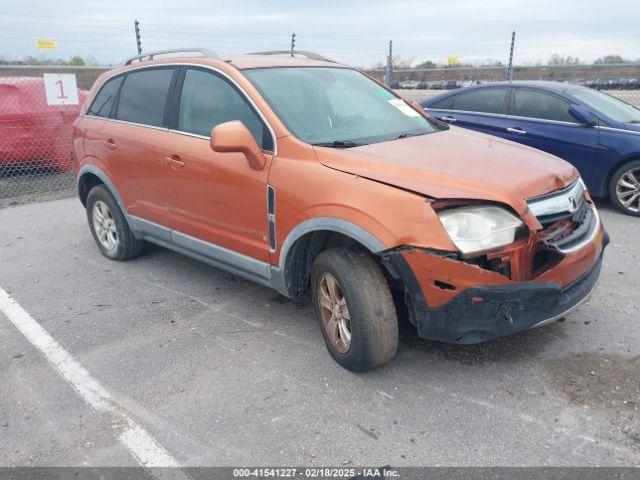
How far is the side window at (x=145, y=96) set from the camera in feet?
14.4

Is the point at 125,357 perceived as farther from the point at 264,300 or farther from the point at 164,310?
the point at 264,300

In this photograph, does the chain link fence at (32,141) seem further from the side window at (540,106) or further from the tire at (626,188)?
the tire at (626,188)

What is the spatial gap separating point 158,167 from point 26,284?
1740mm

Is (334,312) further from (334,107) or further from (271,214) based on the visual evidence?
(334,107)

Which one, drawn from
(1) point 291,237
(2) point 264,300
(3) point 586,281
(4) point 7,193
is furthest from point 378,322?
(4) point 7,193

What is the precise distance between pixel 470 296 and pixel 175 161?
242 cm

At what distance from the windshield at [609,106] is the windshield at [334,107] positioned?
3.58m

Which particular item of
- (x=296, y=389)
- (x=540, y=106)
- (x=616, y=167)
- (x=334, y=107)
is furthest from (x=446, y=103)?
(x=296, y=389)

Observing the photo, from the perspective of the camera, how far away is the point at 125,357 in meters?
3.54

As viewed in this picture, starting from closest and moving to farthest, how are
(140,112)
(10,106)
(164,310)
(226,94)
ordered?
(226,94)
(164,310)
(140,112)
(10,106)

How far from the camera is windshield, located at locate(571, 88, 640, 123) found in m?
6.55

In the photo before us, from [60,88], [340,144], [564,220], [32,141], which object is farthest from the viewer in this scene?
[32,141]

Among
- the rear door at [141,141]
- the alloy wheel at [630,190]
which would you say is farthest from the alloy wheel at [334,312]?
the alloy wheel at [630,190]

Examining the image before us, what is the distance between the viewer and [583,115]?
6434 mm
